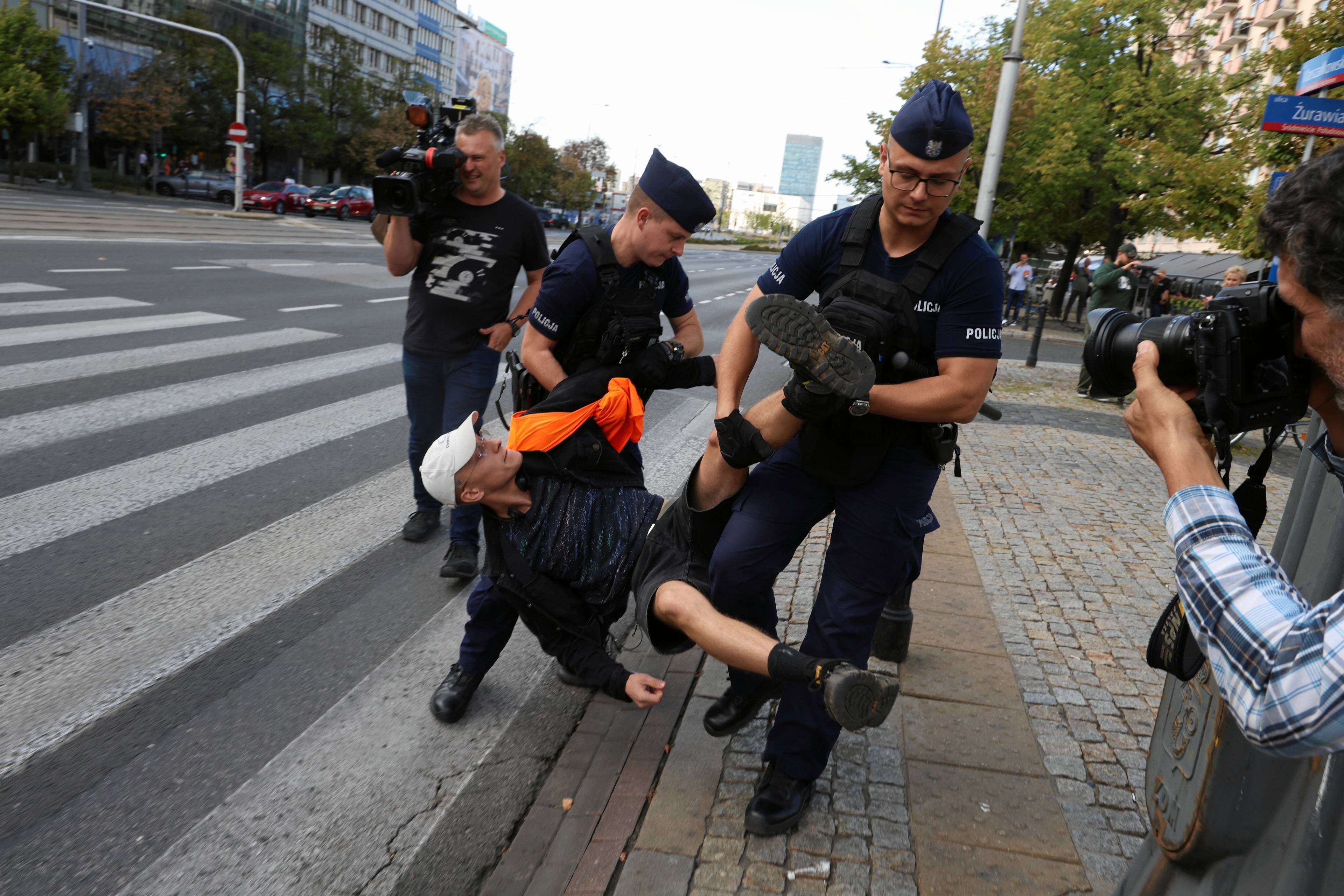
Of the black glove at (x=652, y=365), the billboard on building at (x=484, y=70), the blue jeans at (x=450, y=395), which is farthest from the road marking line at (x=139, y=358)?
the billboard on building at (x=484, y=70)

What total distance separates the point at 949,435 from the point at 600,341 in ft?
4.80

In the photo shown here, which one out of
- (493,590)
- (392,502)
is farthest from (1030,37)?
(493,590)

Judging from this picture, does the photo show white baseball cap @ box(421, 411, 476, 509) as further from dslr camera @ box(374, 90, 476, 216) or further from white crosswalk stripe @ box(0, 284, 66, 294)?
white crosswalk stripe @ box(0, 284, 66, 294)

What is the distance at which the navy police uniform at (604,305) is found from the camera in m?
3.62

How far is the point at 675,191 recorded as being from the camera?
3.63 m

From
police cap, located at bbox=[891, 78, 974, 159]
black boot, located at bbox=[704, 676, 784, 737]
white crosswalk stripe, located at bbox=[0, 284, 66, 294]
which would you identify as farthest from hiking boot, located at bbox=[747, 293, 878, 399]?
white crosswalk stripe, located at bbox=[0, 284, 66, 294]

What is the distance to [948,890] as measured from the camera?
2.60m

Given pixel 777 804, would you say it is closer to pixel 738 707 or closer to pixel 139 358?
pixel 738 707

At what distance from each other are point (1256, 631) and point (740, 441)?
5.32 ft

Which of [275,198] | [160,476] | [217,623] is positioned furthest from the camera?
[275,198]

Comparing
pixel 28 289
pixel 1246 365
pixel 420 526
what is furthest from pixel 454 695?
pixel 28 289

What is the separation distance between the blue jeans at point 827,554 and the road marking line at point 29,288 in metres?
10.9

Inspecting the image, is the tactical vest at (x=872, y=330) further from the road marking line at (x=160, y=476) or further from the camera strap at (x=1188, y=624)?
the road marking line at (x=160, y=476)

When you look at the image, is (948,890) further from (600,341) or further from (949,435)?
(600,341)
